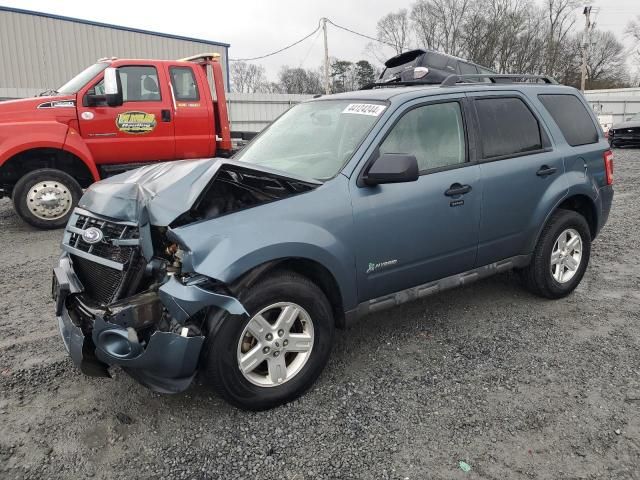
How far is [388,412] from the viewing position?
114 inches

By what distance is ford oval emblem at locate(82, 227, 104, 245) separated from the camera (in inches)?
112

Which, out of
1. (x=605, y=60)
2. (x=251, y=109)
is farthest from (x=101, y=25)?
(x=605, y=60)

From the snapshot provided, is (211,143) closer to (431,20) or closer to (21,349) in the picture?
(21,349)

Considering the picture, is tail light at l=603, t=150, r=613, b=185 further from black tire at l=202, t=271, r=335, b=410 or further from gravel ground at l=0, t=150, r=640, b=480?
black tire at l=202, t=271, r=335, b=410

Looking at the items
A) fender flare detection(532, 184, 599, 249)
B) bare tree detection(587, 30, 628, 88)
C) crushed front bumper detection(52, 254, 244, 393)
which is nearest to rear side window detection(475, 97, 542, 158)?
fender flare detection(532, 184, 599, 249)

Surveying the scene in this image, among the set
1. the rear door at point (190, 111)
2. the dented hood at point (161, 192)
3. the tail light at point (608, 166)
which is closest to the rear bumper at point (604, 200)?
the tail light at point (608, 166)

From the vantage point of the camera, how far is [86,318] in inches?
110

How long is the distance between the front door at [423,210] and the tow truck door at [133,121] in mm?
5215

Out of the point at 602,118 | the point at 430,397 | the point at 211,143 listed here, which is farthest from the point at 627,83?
the point at 430,397

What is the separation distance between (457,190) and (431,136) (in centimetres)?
43

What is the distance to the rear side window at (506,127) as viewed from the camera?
3.89 m

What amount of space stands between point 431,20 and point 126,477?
175 feet

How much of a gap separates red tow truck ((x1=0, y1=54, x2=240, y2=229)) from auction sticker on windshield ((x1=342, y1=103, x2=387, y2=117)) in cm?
444

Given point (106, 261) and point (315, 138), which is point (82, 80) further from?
point (106, 261)
